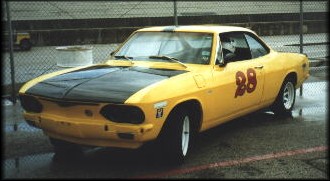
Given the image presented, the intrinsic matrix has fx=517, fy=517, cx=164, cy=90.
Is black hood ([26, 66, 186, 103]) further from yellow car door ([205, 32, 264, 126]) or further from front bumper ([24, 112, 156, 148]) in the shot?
yellow car door ([205, 32, 264, 126])

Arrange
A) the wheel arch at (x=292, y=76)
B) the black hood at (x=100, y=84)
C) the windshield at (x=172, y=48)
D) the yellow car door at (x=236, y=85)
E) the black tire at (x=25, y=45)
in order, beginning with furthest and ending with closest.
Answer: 1. the black tire at (x=25, y=45)
2. the wheel arch at (x=292, y=76)
3. the windshield at (x=172, y=48)
4. the yellow car door at (x=236, y=85)
5. the black hood at (x=100, y=84)

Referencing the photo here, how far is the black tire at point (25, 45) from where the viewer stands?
683 inches

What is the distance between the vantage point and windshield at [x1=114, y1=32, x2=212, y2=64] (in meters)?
5.96

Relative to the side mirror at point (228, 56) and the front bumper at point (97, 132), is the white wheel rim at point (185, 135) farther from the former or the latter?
the side mirror at point (228, 56)

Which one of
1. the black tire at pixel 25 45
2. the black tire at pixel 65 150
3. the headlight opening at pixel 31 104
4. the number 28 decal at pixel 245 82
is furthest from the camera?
the black tire at pixel 25 45

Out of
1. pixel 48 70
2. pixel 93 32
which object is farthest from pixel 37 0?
pixel 48 70

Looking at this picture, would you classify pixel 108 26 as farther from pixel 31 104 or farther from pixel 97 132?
pixel 97 132

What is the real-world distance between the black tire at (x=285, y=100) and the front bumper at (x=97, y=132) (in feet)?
10.1

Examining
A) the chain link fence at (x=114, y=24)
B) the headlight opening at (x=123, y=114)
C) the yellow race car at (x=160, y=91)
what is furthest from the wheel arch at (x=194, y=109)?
the chain link fence at (x=114, y=24)

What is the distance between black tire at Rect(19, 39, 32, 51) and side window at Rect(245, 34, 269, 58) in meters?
11.9

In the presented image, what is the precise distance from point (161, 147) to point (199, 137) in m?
1.32

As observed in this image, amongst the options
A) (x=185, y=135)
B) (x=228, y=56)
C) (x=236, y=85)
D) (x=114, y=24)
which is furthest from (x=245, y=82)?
(x=114, y=24)

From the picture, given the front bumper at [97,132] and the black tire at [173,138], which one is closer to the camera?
the front bumper at [97,132]

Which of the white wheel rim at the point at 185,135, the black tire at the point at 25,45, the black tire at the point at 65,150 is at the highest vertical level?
the black tire at the point at 25,45
